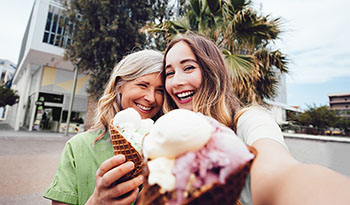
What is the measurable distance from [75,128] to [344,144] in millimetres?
15269

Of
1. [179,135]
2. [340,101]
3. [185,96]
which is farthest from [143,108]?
[340,101]

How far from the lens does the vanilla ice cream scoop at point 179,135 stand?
52 centimetres

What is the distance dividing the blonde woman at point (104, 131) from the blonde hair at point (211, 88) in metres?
0.18

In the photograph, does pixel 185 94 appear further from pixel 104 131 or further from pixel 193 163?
pixel 193 163

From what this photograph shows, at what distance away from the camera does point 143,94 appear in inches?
58.1

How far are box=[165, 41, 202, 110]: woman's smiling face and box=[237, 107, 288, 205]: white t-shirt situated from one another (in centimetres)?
43

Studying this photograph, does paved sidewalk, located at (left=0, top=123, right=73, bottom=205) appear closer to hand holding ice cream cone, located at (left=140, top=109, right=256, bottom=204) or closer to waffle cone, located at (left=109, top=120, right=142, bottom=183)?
waffle cone, located at (left=109, top=120, right=142, bottom=183)

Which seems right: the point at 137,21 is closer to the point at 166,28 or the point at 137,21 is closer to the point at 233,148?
the point at 166,28

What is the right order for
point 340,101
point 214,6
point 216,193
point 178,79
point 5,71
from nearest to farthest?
point 216,193, point 178,79, point 214,6, point 5,71, point 340,101

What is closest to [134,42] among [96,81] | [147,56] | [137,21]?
[137,21]

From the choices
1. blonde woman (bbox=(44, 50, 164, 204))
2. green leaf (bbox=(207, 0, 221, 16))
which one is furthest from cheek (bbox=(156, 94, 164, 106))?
green leaf (bbox=(207, 0, 221, 16))

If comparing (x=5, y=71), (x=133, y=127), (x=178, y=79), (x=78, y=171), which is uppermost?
(x=5, y=71)

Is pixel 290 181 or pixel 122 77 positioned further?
pixel 122 77

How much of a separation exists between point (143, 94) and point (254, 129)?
880 millimetres
